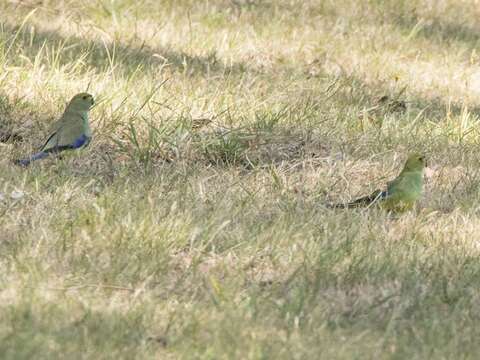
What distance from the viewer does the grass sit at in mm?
3912

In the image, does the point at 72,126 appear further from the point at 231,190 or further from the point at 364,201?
the point at 364,201

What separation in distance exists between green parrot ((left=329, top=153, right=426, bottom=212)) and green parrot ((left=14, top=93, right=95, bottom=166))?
1285 mm

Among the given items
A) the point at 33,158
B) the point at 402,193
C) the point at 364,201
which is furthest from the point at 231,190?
the point at 33,158

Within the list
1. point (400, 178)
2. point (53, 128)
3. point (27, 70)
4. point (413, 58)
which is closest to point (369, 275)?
point (400, 178)

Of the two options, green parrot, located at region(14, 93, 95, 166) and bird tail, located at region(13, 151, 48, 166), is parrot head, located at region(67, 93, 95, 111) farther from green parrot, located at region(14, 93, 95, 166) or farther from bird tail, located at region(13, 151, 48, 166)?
bird tail, located at region(13, 151, 48, 166)

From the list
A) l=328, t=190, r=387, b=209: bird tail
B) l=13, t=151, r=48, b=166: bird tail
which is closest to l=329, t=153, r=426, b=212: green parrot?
l=328, t=190, r=387, b=209: bird tail

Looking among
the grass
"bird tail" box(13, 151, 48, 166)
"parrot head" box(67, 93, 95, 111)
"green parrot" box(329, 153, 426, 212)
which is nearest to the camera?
the grass

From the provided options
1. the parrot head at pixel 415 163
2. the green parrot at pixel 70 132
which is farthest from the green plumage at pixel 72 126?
the parrot head at pixel 415 163

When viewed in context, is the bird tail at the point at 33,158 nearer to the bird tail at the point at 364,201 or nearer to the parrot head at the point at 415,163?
the bird tail at the point at 364,201

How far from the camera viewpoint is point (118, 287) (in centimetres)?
411

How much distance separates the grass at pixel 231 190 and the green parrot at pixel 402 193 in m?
→ 0.07

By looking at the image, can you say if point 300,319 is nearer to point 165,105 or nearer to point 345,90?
point 165,105

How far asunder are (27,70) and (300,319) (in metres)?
2.99

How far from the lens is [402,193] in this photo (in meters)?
5.24
